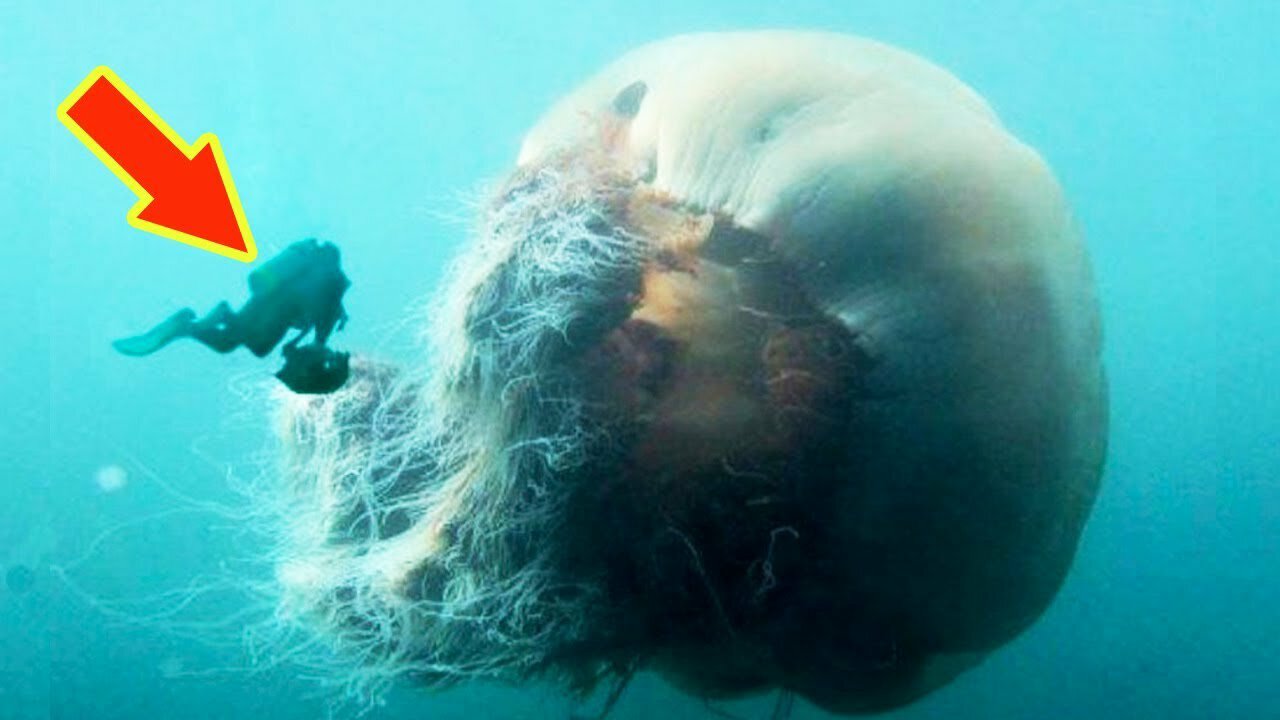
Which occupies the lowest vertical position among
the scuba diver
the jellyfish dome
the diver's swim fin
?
the jellyfish dome

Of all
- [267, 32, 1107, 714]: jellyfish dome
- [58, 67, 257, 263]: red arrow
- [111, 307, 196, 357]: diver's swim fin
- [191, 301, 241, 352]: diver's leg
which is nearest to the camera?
[111, 307, 196, 357]: diver's swim fin

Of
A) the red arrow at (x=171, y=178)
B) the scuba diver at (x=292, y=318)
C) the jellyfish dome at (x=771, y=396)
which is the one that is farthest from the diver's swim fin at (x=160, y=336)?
the red arrow at (x=171, y=178)

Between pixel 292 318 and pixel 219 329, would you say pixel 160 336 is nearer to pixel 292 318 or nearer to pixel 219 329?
pixel 219 329

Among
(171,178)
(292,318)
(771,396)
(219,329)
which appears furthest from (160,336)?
(171,178)

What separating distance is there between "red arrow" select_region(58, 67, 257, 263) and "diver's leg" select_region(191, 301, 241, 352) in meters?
1.11

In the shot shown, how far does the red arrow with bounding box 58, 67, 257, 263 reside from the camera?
330 cm

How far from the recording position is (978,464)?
2266 mm

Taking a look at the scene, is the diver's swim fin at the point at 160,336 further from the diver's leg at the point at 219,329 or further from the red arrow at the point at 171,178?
the red arrow at the point at 171,178

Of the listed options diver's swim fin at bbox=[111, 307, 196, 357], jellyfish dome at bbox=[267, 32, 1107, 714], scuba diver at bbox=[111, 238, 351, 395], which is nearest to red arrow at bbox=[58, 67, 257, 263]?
jellyfish dome at bbox=[267, 32, 1107, 714]

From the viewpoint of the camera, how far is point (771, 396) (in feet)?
7.90

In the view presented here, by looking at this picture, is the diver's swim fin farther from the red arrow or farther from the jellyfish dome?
the red arrow

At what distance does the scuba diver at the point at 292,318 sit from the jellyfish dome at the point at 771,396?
0.39m

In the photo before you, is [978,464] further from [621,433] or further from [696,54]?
[696,54]

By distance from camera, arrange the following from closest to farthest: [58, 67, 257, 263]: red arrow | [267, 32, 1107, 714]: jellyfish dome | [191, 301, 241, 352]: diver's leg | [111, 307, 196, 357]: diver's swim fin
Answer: [111, 307, 196, 357]: diver's swim fin → [191, 301, 241, 352]: diver's leg → [267, 32, 1107, 714]: jellyfish dome → [58, 67, 257, 263]: red arrow
